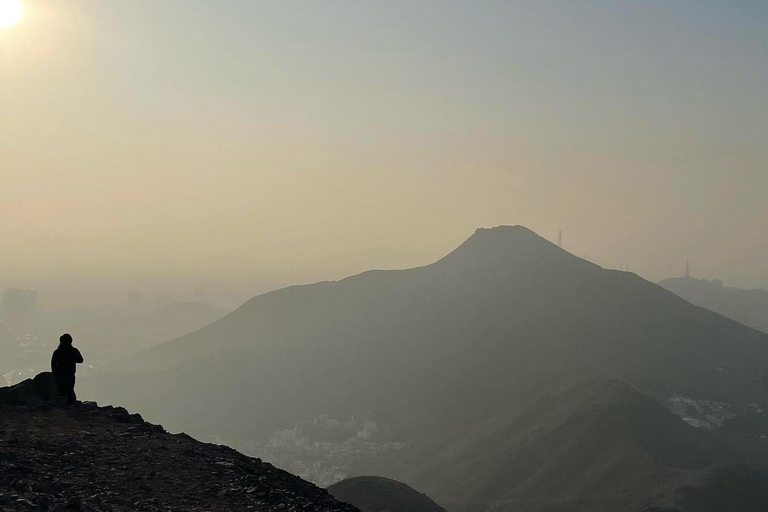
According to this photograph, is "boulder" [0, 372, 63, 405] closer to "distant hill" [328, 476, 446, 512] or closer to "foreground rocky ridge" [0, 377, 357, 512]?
"foreground rocky ridge" [0, 377, 357, 512]

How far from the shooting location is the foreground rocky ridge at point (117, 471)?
14297mm

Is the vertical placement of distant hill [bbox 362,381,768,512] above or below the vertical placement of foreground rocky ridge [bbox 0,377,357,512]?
below

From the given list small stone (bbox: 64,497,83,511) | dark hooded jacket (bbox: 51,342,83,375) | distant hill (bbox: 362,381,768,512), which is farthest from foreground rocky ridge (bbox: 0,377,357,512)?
distant hill (bbox: 362,381,768,512)

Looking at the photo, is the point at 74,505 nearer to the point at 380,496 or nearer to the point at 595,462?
the point at 380,496

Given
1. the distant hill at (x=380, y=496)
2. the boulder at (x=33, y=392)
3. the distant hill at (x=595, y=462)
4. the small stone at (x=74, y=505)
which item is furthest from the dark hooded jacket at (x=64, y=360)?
the distant hill at (x=595, y=462)

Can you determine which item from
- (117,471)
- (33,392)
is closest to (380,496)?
(33,392)

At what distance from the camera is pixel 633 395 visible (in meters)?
145

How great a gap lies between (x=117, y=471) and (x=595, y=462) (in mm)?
124210

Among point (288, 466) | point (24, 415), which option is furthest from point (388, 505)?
point (288, 466)

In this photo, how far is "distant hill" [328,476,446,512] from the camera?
67.5 m

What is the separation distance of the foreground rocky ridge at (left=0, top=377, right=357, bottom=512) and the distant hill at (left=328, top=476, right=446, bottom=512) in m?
50.1

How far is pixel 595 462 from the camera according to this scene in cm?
12500

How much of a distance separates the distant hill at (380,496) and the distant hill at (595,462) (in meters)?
40.6

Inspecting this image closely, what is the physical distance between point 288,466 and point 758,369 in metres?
136
